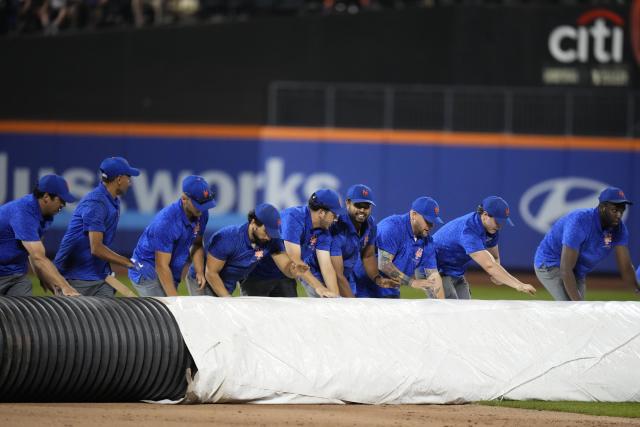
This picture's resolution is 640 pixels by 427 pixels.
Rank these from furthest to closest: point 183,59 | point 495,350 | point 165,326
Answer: point 183,59
point 495,350
point 165,326

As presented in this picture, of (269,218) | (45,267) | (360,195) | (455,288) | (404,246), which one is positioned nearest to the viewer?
(45,267)

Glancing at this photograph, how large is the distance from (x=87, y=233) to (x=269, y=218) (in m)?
1.78

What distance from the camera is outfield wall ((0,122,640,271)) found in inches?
979

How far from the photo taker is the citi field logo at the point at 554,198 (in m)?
24.7

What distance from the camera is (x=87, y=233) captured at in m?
11.4

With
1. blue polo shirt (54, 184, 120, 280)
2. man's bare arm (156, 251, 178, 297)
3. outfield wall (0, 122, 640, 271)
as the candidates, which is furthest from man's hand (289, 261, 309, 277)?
outfield wall (0, 122, 640, 271)

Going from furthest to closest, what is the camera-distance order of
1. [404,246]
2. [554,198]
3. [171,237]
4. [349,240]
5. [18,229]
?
1. [554,198]
2. [404,246]
3. [349,240]
4. [171,237]
5. [18,229]

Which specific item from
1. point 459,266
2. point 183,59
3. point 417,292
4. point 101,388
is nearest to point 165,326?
point 101,388

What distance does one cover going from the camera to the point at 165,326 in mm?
9922

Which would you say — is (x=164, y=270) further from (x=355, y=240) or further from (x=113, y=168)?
(x=355, y=240)

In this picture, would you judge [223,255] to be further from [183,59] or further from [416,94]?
[183,59]

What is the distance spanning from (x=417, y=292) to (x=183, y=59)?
27.9ft

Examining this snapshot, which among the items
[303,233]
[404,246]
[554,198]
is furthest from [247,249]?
[554,198]

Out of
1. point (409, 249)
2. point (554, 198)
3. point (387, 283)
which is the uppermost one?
point (409, 249)
